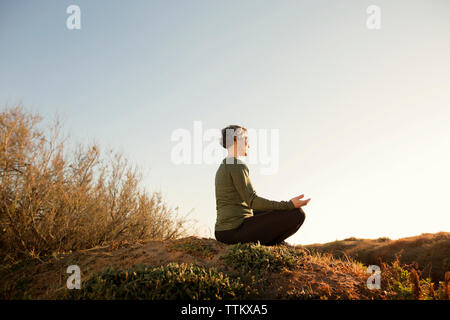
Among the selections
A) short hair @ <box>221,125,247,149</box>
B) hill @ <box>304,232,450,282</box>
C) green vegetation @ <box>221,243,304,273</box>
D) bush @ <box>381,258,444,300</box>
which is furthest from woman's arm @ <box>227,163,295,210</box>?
hill @ <box>304,232,450,282</box>

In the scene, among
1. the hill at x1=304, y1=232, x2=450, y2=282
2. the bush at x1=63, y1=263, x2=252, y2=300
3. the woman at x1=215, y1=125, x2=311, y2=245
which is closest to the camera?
the bush at x1=63, y1=263, x2=252, y2=300

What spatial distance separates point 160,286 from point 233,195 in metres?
1.79

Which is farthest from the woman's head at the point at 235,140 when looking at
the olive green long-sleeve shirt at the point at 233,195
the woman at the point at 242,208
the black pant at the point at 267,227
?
the black pant at the point at 267,227

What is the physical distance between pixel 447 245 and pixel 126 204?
939 centimetres

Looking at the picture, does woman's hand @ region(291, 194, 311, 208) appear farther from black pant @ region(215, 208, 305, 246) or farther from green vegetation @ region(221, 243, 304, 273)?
green vegetation @ region(221, 243, 304, 273)

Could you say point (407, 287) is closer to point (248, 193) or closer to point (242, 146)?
point (248, 193)

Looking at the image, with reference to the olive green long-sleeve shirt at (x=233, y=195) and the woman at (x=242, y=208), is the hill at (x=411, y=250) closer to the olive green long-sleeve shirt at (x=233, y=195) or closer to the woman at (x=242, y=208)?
the woman at (x=242, y=208)

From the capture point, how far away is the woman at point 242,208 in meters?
4.65

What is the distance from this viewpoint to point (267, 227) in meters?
4.84

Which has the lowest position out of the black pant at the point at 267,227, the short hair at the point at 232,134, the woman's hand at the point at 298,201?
the black pant at the point at 267,227

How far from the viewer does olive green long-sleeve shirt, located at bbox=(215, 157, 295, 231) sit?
466cm

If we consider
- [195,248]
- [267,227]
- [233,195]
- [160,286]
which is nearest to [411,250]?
[267,227]

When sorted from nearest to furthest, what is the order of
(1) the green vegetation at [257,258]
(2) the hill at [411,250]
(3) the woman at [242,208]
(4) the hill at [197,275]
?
1. (4) the hill at [197,275]
2. (1) the green vegetation at [257,258]
3. (3) the woman at [242,208]
4. (2) the hill at [411,250]

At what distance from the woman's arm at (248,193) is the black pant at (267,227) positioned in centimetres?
21
